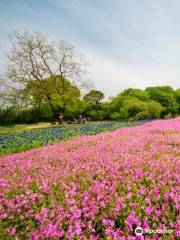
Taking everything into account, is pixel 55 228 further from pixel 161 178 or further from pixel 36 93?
pixel 36 93

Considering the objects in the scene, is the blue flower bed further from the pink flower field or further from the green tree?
the green tree

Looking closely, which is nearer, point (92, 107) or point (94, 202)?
point (94, 202)

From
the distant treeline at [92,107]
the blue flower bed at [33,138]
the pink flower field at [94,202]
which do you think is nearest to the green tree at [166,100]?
the distant treeline at [92,107]

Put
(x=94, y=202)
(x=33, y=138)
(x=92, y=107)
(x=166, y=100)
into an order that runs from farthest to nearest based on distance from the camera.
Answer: (x=166, y=100) → (x=92, y=107) → (x=33, y=138) → (x=94, y=202)

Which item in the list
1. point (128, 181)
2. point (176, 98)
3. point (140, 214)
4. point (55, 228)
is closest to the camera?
point (55, 228)

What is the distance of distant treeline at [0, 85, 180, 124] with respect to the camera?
38.2 metres

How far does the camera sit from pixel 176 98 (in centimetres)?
7138

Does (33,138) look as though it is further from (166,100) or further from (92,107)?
(166,100)

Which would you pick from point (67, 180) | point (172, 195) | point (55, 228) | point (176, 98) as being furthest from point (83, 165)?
point (176, 98)

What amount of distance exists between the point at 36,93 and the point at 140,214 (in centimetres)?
3446

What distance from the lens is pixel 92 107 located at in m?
61.0

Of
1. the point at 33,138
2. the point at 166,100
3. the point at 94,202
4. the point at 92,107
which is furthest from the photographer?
the point at 166,100

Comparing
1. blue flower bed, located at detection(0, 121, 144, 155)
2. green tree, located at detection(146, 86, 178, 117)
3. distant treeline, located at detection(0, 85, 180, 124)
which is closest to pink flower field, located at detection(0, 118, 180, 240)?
blue flower bed, located at detection(0, 121, 144, 155)

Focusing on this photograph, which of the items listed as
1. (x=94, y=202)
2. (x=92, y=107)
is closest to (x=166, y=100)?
(x=92, y=107)
